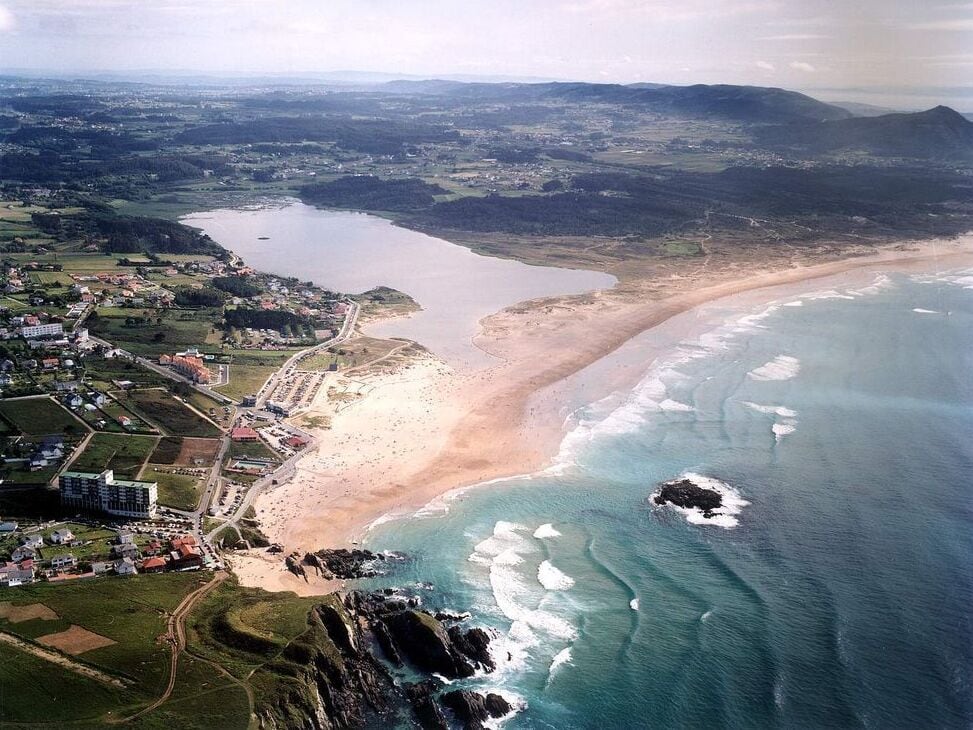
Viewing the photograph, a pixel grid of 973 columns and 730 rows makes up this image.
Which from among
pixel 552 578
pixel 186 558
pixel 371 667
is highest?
pixel 186 558

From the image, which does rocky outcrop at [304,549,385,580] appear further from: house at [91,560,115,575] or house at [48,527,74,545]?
house at [48,527,74,545]

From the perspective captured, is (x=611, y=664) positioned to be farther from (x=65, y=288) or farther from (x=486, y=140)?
(x=486, y=140)

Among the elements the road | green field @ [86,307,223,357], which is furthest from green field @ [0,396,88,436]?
green field @ [86,307,223,357]

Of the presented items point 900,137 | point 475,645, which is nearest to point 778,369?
point 475,645

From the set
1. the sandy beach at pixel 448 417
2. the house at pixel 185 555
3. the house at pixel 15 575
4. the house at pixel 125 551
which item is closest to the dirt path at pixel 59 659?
the house at pixel 15 575

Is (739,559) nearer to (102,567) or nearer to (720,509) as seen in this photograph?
(720,509)

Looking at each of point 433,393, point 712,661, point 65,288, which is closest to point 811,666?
point 712,661
